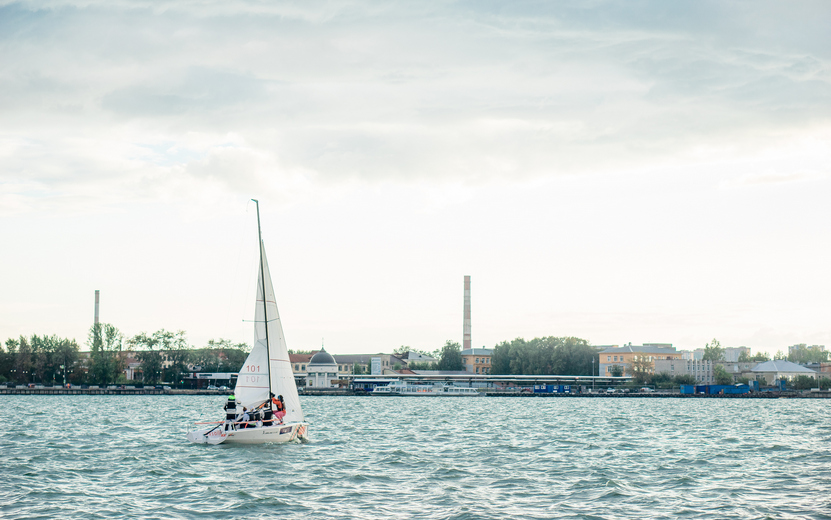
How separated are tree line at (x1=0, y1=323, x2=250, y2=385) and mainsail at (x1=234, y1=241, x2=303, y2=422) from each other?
138641mm

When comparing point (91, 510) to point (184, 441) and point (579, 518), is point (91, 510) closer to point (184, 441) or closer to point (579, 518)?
point (579, 518)

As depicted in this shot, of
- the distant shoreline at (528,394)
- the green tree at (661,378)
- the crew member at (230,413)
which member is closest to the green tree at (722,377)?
the green tree at (661,378)

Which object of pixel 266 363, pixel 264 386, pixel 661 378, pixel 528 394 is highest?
pixel 266 363

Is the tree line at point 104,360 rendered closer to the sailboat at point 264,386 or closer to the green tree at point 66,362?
the green tree at point 66,362

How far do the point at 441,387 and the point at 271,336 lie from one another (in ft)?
457

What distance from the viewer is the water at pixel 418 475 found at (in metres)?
28.6

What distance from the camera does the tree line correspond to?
592 feet

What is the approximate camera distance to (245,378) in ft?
155

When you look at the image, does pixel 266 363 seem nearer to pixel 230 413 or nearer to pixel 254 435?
pixel 230 413

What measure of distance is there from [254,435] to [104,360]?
142 m

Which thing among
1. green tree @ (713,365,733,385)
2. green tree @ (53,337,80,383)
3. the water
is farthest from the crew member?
green tree @ (713,365,733,385)

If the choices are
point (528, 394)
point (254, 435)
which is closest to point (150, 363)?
point (528, 394)

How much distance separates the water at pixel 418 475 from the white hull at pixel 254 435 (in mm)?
545

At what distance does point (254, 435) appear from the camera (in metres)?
45.8
